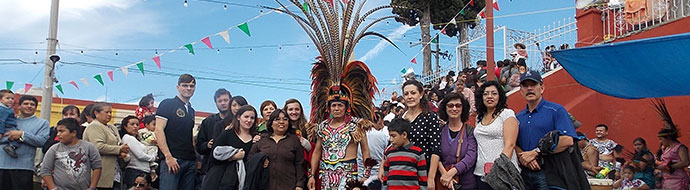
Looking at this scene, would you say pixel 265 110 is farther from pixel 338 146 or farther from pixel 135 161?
pixel 135 161

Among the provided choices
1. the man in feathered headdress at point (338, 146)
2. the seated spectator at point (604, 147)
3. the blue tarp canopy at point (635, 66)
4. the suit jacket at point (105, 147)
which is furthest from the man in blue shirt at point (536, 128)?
the suit jacket at point (105, 147)

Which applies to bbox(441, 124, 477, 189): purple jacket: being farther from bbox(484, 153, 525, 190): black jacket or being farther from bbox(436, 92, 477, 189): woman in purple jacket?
bbox(484, 153, 525, 190): black jacket

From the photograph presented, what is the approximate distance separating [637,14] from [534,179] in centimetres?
606

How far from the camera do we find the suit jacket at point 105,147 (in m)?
6.25

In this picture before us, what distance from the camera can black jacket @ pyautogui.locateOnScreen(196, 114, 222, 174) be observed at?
5881 millimetres

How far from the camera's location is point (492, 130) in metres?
4.50

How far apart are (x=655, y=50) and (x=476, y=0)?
17.6m

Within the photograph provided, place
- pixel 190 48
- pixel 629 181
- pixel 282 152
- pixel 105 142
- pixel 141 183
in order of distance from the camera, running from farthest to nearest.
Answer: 1. pixel 190 48
2. pixel 629 181
3. pixel 141 183
4. pixel 105 142
5. pixel 282 152

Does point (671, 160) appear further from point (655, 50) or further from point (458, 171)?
point (458, 171)

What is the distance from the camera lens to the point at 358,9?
5914 mm

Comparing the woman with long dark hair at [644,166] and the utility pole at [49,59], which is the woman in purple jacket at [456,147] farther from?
the utility pole at [49,59]

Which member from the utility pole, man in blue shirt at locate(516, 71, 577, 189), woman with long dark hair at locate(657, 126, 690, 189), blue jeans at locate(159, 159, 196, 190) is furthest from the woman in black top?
the utility pole

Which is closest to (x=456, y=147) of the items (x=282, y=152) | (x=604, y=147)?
(x=282, y=152)

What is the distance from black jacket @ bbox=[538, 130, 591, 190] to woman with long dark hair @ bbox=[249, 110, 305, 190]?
7.32ft
